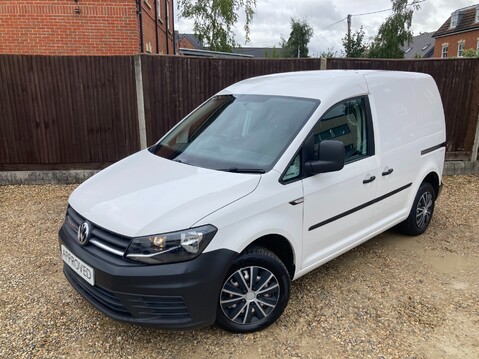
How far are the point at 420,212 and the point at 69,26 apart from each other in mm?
8472

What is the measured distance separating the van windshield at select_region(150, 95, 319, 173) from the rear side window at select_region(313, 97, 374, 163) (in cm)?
19

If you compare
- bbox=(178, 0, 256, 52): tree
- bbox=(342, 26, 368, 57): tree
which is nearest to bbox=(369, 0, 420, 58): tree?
bbox=(342, 26, 368, 57): tree

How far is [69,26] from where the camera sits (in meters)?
9.04

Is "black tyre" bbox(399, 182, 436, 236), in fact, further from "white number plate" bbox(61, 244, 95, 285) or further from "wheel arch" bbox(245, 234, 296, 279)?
"white number plate" bbox(61, 244, 95, 285)

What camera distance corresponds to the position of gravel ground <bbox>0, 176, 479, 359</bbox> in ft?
9.03

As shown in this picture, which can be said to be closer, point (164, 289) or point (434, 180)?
point (164, 289)

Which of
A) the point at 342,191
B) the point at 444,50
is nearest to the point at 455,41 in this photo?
the point at 444,50

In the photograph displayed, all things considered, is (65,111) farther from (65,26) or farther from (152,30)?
(152,30)

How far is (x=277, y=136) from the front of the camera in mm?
3150

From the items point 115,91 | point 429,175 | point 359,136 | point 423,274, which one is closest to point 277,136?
point 359,136

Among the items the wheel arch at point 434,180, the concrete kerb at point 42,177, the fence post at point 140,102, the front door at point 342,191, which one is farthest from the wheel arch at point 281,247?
the concrete kerb at point 42,177

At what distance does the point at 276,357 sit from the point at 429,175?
10.1ft

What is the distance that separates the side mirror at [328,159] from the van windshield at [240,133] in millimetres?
256

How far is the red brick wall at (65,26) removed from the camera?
8.95 meters
